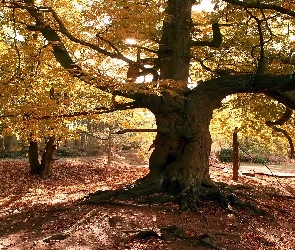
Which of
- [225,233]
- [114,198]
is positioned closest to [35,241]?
[114,198]

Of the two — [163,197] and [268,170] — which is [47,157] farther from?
Answer: [268,170]

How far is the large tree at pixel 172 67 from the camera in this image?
8.88 m

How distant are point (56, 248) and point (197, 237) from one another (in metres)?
2.80

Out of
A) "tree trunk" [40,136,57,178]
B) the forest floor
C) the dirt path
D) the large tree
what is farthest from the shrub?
the forest floor

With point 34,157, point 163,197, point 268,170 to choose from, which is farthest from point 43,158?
point 268,170

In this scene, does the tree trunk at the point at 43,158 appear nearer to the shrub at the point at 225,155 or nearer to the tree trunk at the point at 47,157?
the tree trunk at the point at 47,157

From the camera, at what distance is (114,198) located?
9797 mm

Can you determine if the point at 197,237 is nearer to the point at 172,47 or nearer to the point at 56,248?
the point at 56,248

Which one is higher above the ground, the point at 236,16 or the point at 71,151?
the point at 236,16

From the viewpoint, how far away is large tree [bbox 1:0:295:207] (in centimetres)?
888

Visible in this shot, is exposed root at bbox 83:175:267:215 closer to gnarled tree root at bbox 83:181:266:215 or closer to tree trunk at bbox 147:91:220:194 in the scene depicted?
gnarled tree root at bbox 83:181:266:215

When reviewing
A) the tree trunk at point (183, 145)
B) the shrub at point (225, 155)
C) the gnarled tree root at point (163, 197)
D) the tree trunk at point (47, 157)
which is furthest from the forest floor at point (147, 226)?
the shrub at point (225, 155)

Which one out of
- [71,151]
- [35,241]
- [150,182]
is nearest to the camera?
[35,241]

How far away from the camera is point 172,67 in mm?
11211
